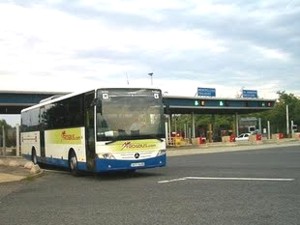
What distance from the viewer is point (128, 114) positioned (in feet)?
61.6

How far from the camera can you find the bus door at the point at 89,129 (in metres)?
18.8

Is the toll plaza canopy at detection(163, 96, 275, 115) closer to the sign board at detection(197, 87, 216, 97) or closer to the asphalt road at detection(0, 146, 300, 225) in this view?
the sign board at detection(197, 87, 216, 97)

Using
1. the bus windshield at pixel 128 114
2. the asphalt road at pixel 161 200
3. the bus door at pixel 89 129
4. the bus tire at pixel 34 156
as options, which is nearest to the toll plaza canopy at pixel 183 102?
the bus tire at pixel 34 156

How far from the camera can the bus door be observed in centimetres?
1875

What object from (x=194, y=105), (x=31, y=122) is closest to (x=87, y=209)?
(x=31, y=122)

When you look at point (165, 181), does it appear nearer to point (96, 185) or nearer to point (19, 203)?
point (96, 185)

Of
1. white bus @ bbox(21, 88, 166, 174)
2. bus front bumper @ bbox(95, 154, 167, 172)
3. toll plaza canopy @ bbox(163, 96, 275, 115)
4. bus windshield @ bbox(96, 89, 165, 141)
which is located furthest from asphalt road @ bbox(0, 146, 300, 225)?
toll plaza canopy @ bbox(163, 96, 275, 115)

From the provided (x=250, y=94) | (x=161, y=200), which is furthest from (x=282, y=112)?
(x=161, y=200)

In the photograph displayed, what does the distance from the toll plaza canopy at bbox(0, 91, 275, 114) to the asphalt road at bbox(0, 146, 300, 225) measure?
3788 centimetres

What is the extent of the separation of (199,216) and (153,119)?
944 cm

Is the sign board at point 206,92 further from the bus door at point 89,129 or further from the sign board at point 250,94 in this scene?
the bus door at point 89,129

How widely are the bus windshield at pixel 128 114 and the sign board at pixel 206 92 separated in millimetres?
52299

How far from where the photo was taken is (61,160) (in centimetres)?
2261

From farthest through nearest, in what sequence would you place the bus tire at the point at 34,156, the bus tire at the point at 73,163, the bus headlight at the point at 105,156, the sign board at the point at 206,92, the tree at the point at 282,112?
the tree at the point at 282,112 < the sign board at the point at 206,92 < the bus tire at the point at 34,156 < the bus tire at the point at 73,163 < the bus headlight at the point at 105,156
